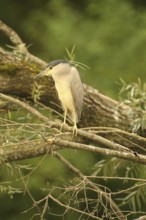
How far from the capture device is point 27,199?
546 cm

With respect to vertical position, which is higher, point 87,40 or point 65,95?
point 87,40

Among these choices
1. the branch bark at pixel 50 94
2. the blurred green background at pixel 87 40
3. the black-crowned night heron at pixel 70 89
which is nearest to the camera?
the black-crowned night heron at pixel 70 89

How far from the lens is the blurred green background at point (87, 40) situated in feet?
17.5

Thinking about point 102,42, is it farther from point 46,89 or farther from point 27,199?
point 46,89

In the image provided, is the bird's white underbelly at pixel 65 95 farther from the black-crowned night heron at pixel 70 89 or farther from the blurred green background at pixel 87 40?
the blurred green background at pixel 87 40

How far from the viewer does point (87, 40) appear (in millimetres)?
5695

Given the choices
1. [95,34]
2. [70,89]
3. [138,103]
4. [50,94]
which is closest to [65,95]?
[70,89]

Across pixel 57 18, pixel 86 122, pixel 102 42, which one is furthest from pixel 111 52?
pixel 86 122

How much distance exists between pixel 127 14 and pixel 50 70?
103 inches

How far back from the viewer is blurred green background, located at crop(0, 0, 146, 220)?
5.33 metres

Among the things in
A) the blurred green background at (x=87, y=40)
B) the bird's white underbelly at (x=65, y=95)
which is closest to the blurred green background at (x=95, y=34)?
the blurred green background at (x=87, y=40)

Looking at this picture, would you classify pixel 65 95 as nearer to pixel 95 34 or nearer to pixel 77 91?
pixel 77 91

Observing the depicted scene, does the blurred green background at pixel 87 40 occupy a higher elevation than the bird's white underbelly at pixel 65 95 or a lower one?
higher

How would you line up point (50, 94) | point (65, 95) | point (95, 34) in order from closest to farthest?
point (65, 95)
point (50, 94)
point (95, 34)
